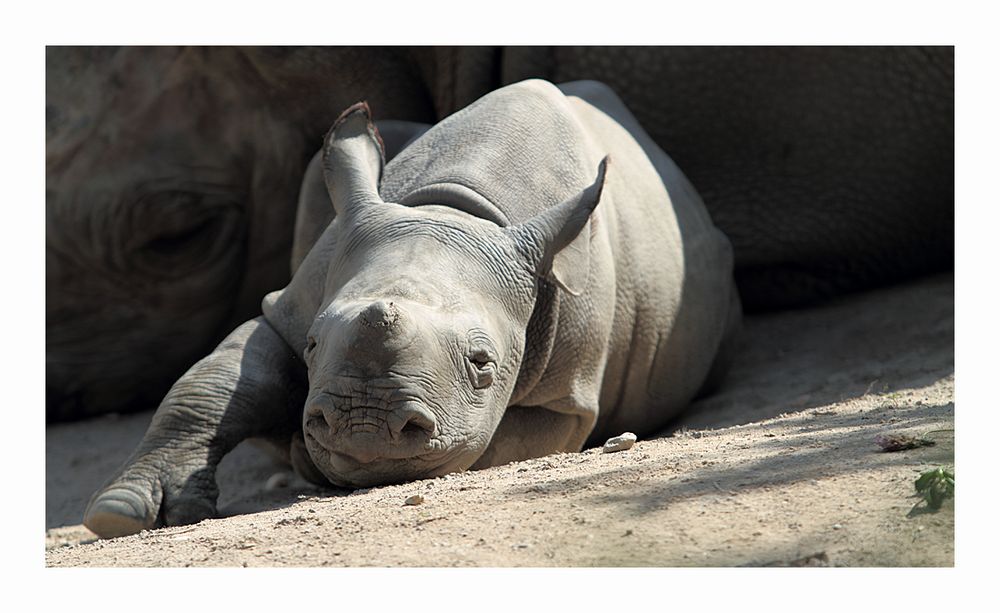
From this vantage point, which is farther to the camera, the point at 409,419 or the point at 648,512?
the point at 409,419

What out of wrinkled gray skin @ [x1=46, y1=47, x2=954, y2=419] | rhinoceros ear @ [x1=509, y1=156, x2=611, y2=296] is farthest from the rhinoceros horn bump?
wrinkled gray skin @ [x1=46, y1=47, x2=954, y2=419]

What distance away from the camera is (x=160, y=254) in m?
8.41

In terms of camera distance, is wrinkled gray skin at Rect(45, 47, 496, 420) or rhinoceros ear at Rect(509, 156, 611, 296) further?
wrinkled gray skin at Rect(45, 47, 496, 420)

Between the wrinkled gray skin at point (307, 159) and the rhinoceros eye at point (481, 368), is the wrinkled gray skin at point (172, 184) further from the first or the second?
the rhinoceros eye at point (481, 368)

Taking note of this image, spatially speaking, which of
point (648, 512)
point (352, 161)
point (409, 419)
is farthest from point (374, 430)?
point (352, 161)

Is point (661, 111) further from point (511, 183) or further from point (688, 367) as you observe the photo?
point (511, 183)

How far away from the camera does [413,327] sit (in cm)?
466

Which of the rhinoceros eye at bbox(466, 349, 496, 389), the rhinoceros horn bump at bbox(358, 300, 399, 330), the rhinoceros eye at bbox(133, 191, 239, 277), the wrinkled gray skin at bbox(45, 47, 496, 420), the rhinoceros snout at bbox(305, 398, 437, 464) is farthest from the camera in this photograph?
the rhinoceros eye at bbox(133, 191, 239, 277)

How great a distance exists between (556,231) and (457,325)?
0.69 m

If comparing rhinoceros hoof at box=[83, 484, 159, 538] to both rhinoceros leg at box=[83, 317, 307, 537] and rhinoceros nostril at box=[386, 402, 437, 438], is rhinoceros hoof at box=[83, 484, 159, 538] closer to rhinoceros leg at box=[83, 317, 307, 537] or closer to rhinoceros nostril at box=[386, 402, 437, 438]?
rhinoceros leg at box=[83, 317, 307, 537]

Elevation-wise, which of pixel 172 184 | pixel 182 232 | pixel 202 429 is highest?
pixel 172 184

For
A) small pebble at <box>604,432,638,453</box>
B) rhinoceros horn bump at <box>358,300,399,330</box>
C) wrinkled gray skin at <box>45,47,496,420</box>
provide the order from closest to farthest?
rhinoceros horn bump at <box>358,300,399,330</box>
small pebble at <box>604,432,638,453</box>
wrinkled gray skin at <box>45,47,496,420</box>

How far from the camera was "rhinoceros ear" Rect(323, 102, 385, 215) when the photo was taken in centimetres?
556

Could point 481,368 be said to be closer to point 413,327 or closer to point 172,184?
point 413,327
